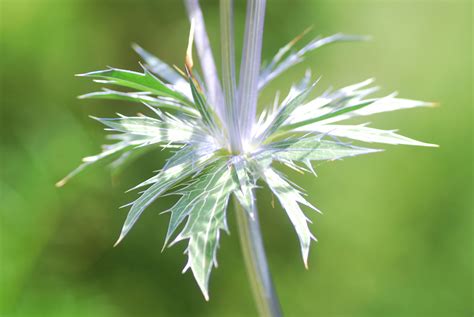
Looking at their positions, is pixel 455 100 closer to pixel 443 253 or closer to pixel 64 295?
pixel 443 253

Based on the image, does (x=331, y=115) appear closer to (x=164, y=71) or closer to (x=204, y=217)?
(x=204, y=217)

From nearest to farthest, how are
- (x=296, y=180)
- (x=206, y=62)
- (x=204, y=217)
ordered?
1. (x=204, y=217)
2. (x=206, y=62)
3. (x=296, y=180)

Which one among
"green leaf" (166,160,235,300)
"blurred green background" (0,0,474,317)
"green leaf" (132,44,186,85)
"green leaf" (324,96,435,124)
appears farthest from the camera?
"blurred green background" (0,0,474,317)

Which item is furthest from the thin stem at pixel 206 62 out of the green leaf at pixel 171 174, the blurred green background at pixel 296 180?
the blurred green background at pixel 296 180

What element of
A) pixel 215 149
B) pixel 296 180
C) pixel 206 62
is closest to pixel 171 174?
pixel 215 149

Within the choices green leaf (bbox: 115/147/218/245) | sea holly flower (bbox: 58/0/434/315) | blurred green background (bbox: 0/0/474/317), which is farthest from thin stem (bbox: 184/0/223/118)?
blurred green background (bbox: 0/0/474/317)

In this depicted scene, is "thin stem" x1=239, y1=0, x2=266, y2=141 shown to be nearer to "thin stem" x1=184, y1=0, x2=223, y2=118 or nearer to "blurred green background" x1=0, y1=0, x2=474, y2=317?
"thin stem" x1=184, y1=0, x2=223, y2=118

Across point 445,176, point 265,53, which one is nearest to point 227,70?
point 265,53
